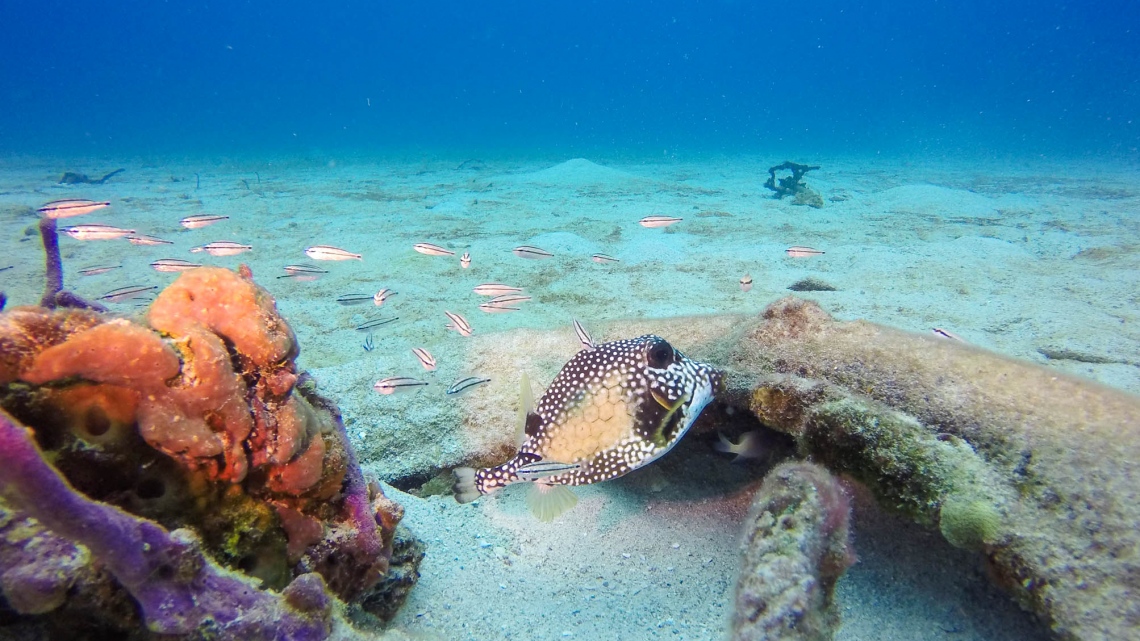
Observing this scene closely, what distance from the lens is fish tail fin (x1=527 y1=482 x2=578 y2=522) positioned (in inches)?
126

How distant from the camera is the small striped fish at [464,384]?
450 cm

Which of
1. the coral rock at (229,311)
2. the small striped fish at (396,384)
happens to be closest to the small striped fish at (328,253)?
the small striped fish at (396,384)

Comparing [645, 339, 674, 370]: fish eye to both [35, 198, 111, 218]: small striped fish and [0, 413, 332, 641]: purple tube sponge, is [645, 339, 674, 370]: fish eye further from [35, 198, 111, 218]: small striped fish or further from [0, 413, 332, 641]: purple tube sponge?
[35, 198, 111, 218]: small striped fish

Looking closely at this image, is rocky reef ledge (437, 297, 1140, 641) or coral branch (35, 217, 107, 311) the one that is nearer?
rocky reef ledge (437, 297, 1140, 641)

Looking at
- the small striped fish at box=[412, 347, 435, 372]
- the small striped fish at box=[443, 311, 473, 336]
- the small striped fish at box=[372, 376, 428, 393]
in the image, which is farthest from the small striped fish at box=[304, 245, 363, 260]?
the small striped fish at box=[372, 376, 428, 393]

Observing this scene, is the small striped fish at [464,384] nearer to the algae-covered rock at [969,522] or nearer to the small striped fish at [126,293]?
the algae-covered rock at [969,522]

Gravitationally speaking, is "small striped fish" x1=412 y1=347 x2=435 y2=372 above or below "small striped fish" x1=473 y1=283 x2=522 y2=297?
below

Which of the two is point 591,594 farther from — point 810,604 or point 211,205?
point 211,205

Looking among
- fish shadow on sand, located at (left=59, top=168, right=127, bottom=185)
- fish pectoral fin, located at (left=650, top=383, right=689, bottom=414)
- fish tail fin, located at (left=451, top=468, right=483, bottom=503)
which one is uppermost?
fish pectoral fin, located at (left=650, top=383, right=689, bottom=414)

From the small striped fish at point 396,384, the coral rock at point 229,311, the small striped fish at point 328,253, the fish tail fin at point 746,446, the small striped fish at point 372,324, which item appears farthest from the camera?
the small striped fish at point 328,253

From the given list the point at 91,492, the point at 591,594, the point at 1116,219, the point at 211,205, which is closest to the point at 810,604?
A: the point at 591,594

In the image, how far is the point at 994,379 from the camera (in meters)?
2.88

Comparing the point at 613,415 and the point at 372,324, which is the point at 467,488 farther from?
the point at 372,324

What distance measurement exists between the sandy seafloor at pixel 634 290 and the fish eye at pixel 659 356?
1.22m
